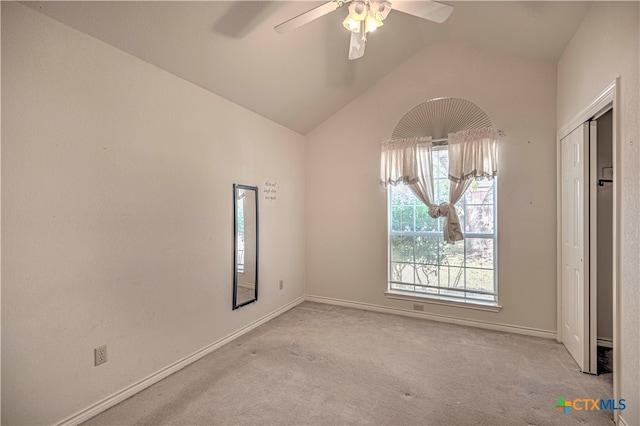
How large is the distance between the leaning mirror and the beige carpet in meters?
0.45

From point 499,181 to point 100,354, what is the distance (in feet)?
12.5

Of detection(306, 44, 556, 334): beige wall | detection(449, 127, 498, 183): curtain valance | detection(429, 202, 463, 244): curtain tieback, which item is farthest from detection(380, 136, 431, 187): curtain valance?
detection(429, 202, 463, 244): curtain tieback

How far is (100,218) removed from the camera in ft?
6.46

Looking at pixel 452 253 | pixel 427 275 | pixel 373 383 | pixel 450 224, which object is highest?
pixel 450 224

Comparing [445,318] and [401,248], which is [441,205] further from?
[445,318]

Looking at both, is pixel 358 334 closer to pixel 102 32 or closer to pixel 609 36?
pixel 609 36

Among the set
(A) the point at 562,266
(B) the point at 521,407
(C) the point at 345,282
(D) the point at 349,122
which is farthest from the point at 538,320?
(D) the point at 349,122

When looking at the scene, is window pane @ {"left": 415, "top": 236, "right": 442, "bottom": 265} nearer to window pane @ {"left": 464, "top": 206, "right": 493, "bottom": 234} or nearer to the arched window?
the arched window

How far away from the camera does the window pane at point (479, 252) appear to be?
334 centimetres

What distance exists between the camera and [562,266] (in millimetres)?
2861

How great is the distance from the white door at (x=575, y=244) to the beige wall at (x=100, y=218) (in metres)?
3.09

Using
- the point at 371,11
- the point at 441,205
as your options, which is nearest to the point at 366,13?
the point at 371,11

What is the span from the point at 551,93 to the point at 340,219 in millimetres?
2657

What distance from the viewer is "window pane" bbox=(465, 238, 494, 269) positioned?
334 cm
